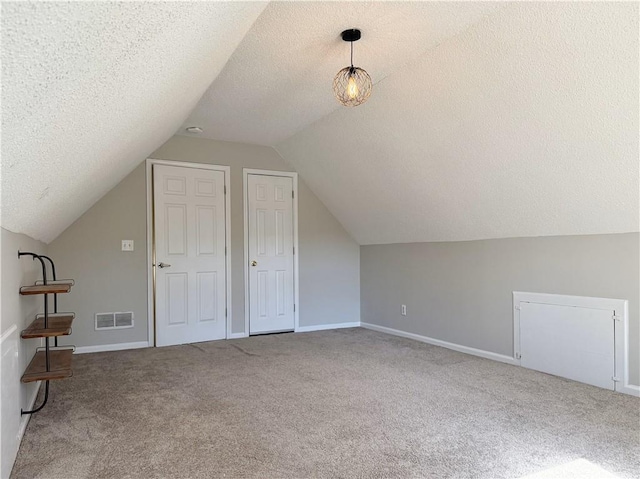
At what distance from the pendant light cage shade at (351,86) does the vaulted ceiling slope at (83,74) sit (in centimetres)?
70

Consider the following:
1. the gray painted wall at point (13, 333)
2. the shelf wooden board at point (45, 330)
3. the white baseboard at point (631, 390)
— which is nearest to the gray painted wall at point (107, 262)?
the shelf wooden board at point (45, 330)

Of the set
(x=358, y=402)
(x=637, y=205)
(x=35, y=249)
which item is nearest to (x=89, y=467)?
(x=358, y=402)

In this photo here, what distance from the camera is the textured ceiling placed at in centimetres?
231

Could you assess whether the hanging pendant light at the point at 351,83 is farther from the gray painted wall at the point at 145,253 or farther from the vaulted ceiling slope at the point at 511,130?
the gray painted wall at the point at 145,253

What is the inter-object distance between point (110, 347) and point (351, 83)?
11.6ft

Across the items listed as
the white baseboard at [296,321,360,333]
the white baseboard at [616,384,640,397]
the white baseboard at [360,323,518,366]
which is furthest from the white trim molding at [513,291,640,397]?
the white baseboard at [296,321,360,333]

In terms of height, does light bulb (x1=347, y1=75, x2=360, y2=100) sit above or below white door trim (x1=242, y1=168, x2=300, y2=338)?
above

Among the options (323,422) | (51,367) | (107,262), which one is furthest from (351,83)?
(107,262)

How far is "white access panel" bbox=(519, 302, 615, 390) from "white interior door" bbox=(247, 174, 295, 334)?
2.73 m

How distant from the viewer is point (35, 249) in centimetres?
312

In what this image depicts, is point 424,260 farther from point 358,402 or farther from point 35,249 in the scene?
point 35,249

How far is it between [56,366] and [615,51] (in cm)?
344

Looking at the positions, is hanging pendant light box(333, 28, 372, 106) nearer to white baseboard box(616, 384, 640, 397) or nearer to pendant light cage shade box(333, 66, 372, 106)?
pendant light cage shade box(333, 66, 372, 106)

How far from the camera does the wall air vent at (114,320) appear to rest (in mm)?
4301
